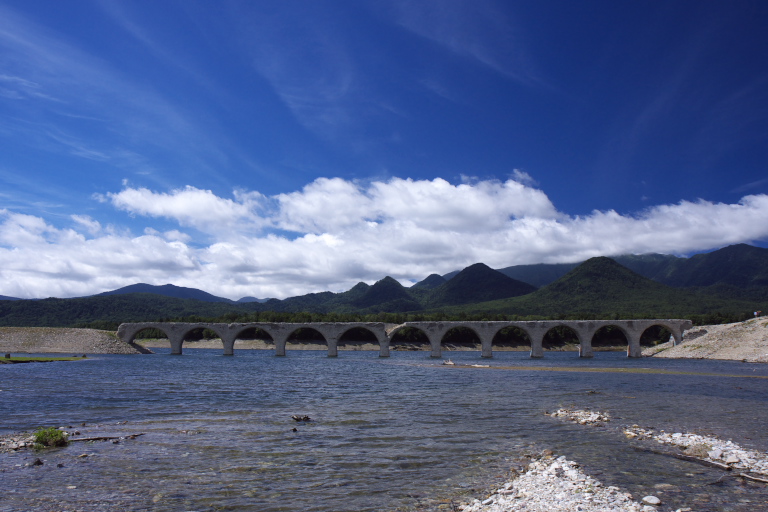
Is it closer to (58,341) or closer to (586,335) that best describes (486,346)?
(586,335)

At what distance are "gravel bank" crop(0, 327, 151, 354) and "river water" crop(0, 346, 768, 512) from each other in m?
48.8

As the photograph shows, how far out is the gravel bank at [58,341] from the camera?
60719mm

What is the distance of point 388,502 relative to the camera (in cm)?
741

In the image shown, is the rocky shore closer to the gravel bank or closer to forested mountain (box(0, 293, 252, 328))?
the gravel bank

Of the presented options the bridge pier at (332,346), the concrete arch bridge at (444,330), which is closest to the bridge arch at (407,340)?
the concrete arch bridge at (444,330)

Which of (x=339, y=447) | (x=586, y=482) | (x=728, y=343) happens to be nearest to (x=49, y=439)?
(x=339, y=447)

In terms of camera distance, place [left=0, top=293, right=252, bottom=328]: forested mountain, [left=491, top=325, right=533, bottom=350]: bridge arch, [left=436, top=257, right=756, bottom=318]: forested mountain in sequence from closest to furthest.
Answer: [left=491, top=325, right=533, bottom=350]: bridge arch < [left=436, top=257, right=756, bottom=318]: forested mountain < [left=0, top=293, right=252, bottom=328]: forested mountain

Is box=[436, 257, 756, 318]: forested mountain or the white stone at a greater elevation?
box=[436, 257, 756, 318]: forested mountain

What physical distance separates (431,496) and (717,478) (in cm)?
495

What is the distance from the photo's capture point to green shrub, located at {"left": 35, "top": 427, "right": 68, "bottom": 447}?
10.6 metres

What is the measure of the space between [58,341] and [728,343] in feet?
264

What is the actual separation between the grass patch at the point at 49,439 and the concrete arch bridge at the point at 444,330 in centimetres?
5584

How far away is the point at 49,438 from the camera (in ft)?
35.1

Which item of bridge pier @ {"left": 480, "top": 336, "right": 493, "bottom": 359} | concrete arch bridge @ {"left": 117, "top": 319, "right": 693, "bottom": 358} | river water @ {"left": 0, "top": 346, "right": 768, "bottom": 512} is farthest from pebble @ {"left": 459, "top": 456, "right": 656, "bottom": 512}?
bridge pier @ {"left": 480, "top": 336, "right": 493, "bottom": 359}
